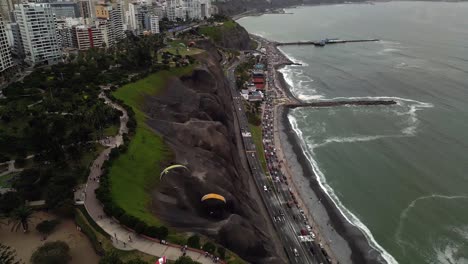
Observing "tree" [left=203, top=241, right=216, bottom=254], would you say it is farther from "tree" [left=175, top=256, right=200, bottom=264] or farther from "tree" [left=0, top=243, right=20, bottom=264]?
"tree" [left=0, top=243, right=20, bottom=264]

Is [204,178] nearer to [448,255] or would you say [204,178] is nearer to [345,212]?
[345,212]

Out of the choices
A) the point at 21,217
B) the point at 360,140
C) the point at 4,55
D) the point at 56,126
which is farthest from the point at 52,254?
the point at 4,55

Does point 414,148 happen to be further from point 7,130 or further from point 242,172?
point 7,130

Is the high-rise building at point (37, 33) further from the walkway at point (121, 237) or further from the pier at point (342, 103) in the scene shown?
the pier at point (342, 103)

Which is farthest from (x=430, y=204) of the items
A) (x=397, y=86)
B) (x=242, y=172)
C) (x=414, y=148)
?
(x=397, y=86)

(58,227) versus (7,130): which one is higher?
(7,130)

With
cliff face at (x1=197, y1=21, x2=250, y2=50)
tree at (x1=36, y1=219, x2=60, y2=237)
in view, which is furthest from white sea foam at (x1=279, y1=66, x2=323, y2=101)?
tree at (x1=36, y1=219, x2=60, y2=237)
